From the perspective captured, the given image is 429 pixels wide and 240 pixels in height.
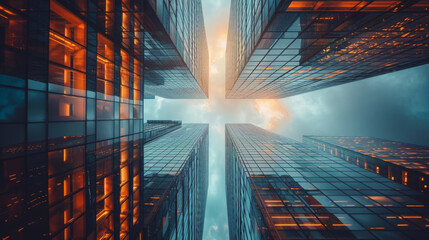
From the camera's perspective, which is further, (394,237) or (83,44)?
(394,237)

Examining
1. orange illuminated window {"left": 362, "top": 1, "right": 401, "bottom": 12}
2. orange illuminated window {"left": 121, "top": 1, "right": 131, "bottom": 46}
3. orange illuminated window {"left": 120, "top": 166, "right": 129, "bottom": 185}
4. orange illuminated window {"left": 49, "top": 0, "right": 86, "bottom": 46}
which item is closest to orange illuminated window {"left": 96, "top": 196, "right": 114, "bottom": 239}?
orange illuminated window {"left": 120, "top": 166, "right": 129, "bottom": 185}

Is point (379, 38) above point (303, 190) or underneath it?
above

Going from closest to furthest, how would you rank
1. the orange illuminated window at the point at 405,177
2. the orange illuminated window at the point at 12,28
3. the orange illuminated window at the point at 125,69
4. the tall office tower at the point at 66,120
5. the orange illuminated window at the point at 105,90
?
1. the orange illuminated window at the point at 12,28
2. the tall office tower at the point at 66,120
3. the orange illuminated window at the point at 105,90
4. the orange illuminated window at the point at 125,69
5. the orange illuminated window at the point at 405,177

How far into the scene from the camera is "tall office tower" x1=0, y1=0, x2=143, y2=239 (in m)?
5.63

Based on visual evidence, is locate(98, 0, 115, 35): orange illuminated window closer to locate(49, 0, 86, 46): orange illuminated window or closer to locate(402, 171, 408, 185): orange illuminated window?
locate(49, 0, 86, 46): orange illuminated window

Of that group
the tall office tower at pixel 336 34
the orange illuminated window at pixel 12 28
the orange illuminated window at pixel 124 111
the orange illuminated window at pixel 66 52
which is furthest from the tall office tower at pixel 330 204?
the orange illuminated window at pixel 12 28

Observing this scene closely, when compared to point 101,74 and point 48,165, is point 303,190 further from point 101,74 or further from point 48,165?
point 101,74

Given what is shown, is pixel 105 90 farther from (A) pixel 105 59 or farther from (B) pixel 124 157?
(B) pixel 124 157

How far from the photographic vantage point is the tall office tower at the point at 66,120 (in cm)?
563

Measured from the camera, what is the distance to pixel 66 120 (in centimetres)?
804

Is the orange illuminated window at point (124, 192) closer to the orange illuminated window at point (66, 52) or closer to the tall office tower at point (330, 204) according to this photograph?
the orange illuminated window at point (66, 52)

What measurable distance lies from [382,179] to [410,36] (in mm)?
16437

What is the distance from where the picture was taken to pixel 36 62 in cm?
646

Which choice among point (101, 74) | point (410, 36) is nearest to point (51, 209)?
point (101, 74)
